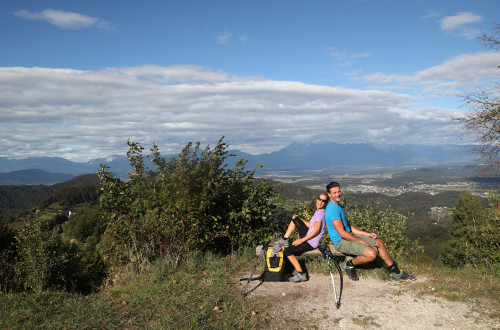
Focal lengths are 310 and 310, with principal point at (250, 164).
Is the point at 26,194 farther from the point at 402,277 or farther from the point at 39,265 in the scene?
the point at 402,277

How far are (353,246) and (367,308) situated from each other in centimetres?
121

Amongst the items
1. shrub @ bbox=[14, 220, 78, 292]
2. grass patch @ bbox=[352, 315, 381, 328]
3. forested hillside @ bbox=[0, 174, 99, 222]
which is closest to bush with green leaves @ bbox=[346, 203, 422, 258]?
grass patch @ bbox=[352, 315, 381, 328]

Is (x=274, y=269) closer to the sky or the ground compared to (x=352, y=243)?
closer to the ground

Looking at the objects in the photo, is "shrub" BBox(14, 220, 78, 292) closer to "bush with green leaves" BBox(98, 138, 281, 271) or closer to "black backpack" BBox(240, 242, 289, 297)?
"bush with green leaves" BBox(98, 138, 281, 271)

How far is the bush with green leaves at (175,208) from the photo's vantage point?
23.5 ft

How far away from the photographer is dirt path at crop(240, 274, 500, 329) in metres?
4.52

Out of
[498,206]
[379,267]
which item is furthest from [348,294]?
[498,206]

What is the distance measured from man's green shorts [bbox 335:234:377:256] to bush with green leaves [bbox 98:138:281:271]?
2520 millimetres

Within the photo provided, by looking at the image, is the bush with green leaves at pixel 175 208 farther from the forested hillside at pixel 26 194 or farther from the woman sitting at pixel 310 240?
the forested hillside at pixel 26 194

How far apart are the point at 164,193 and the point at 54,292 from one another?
2.91 m

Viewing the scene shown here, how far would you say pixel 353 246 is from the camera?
19.6ft

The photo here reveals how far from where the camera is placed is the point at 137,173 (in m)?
7.66

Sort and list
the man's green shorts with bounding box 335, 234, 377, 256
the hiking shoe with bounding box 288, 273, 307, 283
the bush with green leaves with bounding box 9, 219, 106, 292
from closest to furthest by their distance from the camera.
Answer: the man's green shorts with bounding box 335, 234, 377, 256 < the hiking shoe with bounding box 288, 273, 307, 283 < the bush with green leaves with bounding box 9, 219, 106, 292

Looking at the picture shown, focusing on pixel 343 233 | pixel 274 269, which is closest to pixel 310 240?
pixel 343 233
